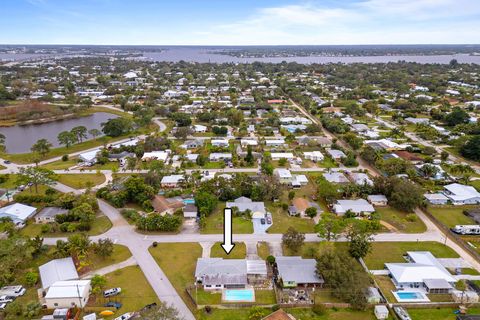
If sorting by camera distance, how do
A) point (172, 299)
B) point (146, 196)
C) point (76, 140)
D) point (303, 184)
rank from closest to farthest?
point (172, 299) < point (146, 196) < point (303, 184) < point (76, 140)

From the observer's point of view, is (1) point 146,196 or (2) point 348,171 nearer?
(1) point 146,196

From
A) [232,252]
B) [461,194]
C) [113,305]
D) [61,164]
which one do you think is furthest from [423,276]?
[61,164]

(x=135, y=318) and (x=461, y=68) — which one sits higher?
(x=461, y=68)

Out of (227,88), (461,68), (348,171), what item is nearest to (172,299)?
(348,171)

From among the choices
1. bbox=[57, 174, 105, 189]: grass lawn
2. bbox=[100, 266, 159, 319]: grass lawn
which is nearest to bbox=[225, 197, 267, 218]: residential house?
bbox=[100, 266, 159, 319]: grass lawn

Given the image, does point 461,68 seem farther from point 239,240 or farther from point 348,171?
point 239,240
